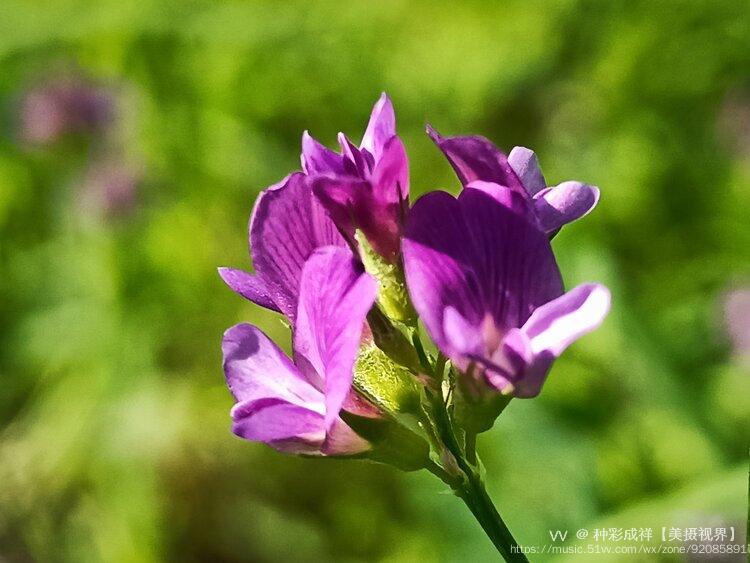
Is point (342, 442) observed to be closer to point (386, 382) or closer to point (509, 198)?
point (386, 382)

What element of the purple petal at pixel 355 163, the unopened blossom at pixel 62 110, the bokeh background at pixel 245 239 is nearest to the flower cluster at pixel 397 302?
the purple petal at pixel 355 163

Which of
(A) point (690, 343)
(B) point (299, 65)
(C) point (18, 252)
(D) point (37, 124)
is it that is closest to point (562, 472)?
(A) point (690, 343)

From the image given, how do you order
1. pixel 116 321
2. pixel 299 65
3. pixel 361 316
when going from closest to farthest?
1. pixel 361 316
2. pixel 116 321
3. pixel 299 65

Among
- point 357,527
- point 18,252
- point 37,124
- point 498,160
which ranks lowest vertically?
point 357,527

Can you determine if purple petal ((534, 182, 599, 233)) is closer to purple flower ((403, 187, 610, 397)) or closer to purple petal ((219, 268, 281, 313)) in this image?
purple flower ((403, 187, 610, 397))

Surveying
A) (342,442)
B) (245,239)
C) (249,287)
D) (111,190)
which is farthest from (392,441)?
(111,190)

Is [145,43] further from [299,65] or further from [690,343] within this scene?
[690,343]

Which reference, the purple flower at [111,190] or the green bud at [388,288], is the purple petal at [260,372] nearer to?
the green bud at [388,288]

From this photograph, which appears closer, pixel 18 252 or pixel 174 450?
pixel 174 450

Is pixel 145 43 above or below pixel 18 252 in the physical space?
above
